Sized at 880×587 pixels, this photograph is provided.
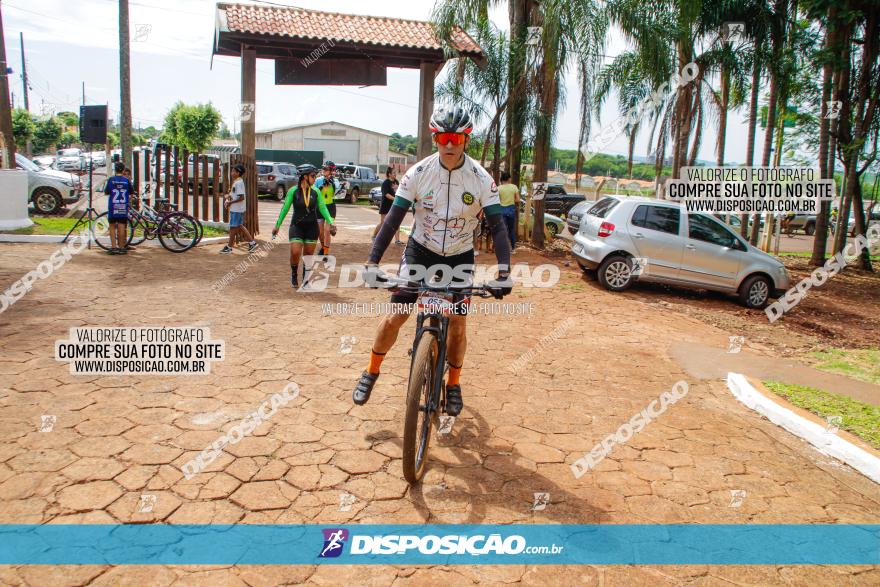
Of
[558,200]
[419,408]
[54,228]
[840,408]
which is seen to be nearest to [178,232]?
[54,228]

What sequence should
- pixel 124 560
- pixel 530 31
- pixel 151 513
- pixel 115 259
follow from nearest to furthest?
1. pixel 124 560
2. pixel 151 513
3. pixel 115 259
4. pixel 530 31

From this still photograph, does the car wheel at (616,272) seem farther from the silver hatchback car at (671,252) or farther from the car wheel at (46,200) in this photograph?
the car wheel at (46,200)

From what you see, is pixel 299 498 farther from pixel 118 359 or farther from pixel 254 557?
pixel 118 359

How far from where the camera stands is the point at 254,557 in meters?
2.89

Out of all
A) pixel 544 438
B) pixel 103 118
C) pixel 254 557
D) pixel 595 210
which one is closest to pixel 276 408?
pixel 254 557

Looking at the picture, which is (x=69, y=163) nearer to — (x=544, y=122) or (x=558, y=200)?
(x=558, y=200)

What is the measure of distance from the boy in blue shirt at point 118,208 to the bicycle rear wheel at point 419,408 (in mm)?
9418

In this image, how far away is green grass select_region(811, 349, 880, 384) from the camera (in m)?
6.54

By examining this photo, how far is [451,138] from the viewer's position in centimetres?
382

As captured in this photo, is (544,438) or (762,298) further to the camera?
(762,298)

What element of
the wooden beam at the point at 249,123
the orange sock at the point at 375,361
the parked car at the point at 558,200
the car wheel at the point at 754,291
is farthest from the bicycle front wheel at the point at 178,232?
the parked car at the point at 558,200

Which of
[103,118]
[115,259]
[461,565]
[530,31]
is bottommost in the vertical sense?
[461,565]

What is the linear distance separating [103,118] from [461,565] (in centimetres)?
1189

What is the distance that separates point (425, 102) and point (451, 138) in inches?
474
